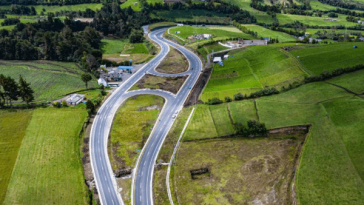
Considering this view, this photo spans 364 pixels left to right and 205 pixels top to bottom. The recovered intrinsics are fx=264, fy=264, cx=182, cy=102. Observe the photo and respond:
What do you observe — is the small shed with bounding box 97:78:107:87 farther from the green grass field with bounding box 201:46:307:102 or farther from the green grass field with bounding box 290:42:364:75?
the green grass field with bounding box 290:42:364:75

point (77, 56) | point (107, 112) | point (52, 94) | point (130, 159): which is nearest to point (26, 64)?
point (77, 56)

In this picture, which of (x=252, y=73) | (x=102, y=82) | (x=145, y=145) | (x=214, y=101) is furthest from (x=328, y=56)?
(x=102, y=82)

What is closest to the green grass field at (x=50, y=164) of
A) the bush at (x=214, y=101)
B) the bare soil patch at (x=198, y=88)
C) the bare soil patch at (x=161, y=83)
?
the bare soil patch at (x=161, y=83)

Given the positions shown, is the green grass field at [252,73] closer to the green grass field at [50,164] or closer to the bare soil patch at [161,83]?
the bare soil patch at [161,83]

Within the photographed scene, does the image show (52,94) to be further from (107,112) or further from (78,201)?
(78,201)

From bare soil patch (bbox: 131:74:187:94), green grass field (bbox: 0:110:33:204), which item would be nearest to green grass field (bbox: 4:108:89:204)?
green grass field (bbox: 0:110:33:204)

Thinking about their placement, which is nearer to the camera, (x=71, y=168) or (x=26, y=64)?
(x=71, y=168)

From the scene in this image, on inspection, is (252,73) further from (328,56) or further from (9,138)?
(9,138)
